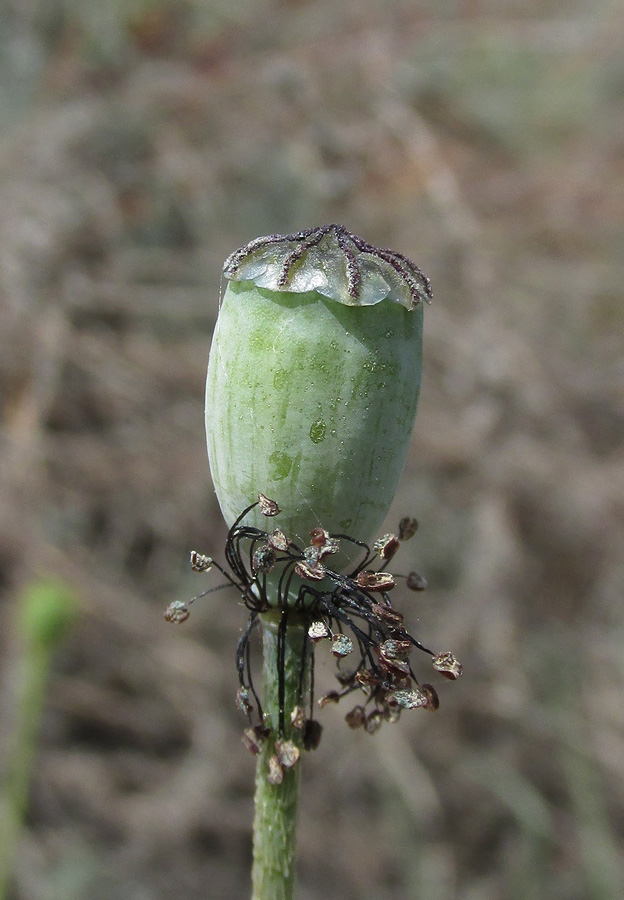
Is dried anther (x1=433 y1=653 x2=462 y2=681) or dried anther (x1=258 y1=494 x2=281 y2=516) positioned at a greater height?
dried anther (x1=258 y1=494 x2=281 y2=516)

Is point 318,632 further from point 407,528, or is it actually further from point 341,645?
point 407,528

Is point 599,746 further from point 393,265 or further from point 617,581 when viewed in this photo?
point 393,265

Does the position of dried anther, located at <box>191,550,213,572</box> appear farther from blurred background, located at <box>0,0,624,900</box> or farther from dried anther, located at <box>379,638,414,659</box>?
blurred background, located at <box>0,0,624,900</box>

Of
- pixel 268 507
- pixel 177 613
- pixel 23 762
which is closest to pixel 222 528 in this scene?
pixel 23 762

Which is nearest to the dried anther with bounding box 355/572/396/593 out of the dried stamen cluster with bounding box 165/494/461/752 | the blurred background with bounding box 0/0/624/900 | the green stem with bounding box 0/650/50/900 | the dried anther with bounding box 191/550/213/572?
the dried stamen cluster with bounding box 165/494/461/752

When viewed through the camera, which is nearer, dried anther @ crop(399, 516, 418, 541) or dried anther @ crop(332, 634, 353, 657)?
dried anther @ crop(332, 634, 353, 657)
